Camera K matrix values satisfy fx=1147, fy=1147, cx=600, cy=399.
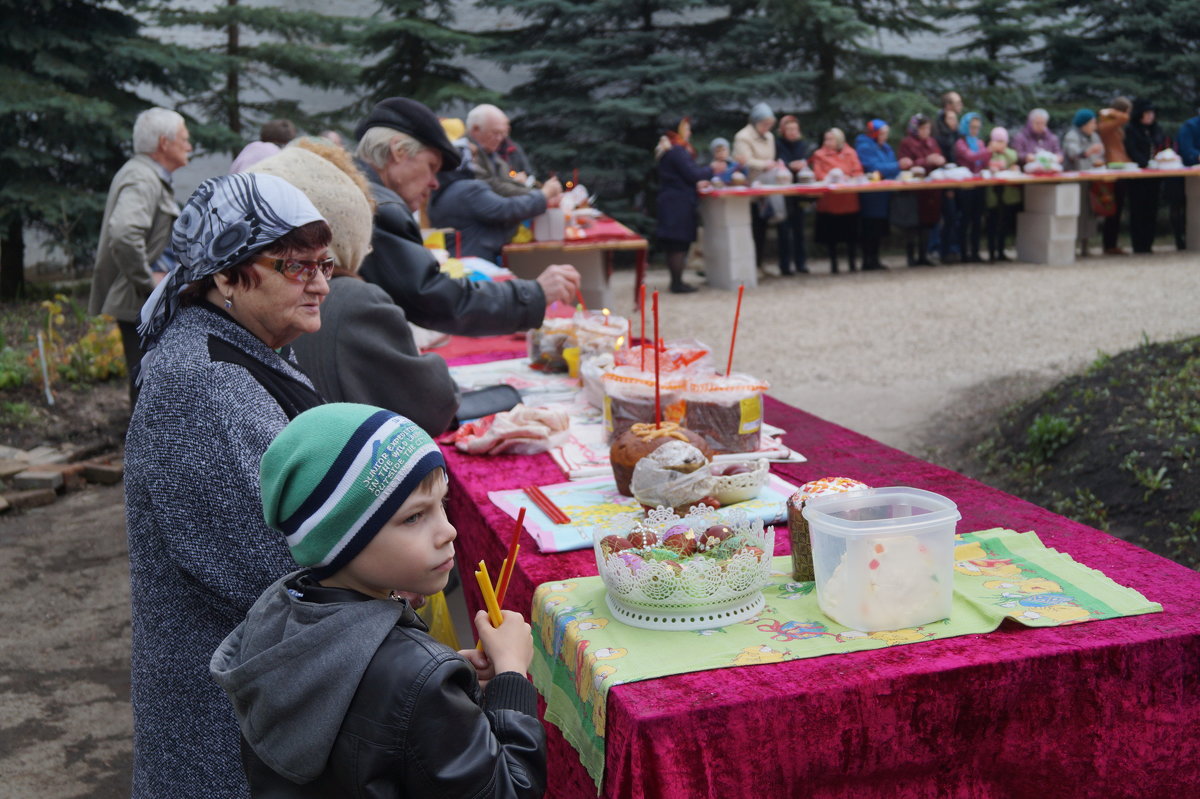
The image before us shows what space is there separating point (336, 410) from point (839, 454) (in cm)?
166

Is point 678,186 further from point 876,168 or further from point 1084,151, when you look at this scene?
point 1084,151

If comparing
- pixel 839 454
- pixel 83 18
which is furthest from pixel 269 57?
pixel 839 454

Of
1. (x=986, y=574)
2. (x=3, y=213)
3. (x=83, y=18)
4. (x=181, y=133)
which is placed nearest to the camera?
(x=986, y=574)

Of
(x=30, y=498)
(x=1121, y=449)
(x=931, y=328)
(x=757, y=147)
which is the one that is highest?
(x=757, y=147)

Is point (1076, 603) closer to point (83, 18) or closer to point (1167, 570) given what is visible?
point (1167, 570)

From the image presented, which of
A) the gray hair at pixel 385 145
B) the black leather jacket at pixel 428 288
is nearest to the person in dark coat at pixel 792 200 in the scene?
the black leather jacket at pixel 428 288

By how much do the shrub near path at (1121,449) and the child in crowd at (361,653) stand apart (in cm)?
345

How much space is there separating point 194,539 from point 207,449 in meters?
0.14

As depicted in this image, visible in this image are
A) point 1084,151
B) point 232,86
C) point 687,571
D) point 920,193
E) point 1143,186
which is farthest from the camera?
point 232,86

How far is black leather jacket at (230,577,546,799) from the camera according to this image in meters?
1.30

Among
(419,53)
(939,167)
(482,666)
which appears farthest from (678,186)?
(482,666)

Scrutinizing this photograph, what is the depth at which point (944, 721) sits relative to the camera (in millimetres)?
1654

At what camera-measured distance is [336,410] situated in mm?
1410

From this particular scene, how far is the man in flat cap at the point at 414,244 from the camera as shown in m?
3.34
